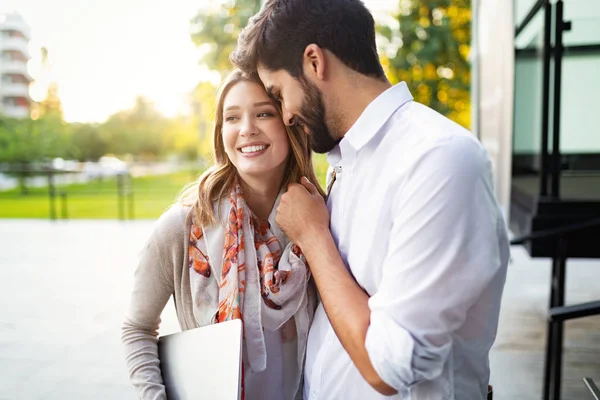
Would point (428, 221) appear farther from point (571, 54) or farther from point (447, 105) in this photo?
point (447, 105)

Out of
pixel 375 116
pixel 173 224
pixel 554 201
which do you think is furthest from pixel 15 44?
pixel 375 116

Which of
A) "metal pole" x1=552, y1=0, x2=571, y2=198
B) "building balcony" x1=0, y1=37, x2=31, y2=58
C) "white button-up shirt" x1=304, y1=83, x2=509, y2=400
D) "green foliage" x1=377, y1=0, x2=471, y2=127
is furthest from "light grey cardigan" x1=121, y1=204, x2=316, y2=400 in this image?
"building balcony" x1=0, y1=37, x2=31, y2=58

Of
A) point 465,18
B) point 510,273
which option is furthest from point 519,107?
point 465,18

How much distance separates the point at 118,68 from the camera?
1955 centimetres

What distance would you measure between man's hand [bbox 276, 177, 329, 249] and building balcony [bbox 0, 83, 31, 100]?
23.7 metres

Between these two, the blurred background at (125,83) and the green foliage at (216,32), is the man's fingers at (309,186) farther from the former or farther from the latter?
the green foliage at (216,32)

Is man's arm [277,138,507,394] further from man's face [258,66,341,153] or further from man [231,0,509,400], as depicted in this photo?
man's face [258,66,341,153]

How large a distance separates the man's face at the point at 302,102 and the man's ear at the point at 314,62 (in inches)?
0.7

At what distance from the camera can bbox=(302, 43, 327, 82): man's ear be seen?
3.57 ft

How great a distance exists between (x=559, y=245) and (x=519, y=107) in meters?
2.26

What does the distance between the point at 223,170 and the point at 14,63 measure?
20.8 m

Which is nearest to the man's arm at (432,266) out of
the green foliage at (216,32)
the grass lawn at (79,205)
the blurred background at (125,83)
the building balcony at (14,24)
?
the blurred background at (125,83)

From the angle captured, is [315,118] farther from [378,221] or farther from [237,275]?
[237,275]

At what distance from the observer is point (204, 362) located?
119cm
